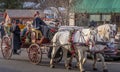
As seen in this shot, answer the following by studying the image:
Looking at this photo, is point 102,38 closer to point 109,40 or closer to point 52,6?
point 109,40

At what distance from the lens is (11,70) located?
12719 millimetres

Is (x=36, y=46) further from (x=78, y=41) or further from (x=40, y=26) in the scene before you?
(x=78, y=41)

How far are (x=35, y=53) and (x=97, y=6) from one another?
8.91 m

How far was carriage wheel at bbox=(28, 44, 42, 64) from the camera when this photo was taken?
14.0 metres

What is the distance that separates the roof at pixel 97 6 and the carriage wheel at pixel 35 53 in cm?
817

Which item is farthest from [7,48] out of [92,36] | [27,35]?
[92,36]

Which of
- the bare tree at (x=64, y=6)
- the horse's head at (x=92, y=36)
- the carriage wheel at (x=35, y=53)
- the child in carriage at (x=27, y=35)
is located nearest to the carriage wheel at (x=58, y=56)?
the carriage wheel at (x=35, y=53)

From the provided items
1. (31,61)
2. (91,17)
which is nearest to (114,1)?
(91,17)

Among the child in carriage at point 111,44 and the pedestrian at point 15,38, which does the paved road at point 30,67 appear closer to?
the pedestrian at point 15,38

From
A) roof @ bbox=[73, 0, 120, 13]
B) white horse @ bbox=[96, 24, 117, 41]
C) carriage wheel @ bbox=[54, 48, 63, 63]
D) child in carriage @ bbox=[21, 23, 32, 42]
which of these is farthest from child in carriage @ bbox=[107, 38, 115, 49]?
roof @ bbox=[73, 0, 120, 13]

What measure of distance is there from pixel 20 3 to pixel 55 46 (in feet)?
128

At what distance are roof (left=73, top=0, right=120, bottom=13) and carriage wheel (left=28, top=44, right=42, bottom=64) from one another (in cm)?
817

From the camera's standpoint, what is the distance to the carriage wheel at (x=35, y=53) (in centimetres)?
1398

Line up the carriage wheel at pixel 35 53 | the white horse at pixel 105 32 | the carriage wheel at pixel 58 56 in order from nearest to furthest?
1. the white horse at pixel 105 32
2. the carriage wheel at pixel 35 53
3. the carriage wheel at pixel 58 56
